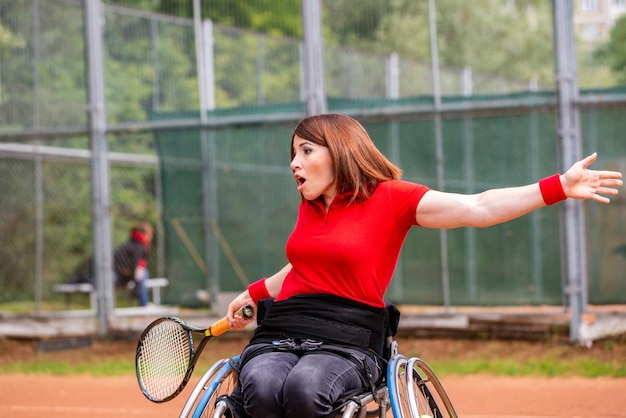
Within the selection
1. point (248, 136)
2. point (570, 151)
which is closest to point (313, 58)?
point (248, 136)

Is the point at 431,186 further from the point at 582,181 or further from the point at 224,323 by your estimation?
the point at 582,181

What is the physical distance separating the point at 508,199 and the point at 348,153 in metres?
0.62

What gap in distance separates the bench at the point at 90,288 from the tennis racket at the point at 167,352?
22.6 ft

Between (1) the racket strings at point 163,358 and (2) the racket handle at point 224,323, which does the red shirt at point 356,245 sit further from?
(1) the racket strings at point 163,358

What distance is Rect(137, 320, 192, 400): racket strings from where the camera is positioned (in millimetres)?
4027

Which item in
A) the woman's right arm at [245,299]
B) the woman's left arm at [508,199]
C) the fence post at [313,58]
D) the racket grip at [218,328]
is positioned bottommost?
the racket grip at [218,328]

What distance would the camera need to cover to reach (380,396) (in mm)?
3732

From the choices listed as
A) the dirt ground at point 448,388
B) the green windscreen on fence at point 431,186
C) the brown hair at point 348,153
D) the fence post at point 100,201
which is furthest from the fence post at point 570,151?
the brown hair at point 348,153

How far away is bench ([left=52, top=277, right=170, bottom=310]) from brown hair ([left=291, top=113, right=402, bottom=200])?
733cm

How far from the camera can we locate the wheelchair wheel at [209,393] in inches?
142

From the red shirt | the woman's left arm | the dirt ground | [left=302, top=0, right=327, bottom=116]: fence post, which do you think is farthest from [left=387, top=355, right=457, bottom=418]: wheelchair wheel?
[left=302, top=0, right=327, bottom=116]: fence post

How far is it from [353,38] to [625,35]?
278 centimetres

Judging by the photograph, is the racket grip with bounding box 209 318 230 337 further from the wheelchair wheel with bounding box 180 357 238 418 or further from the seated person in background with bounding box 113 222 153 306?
the seated person in background with bounding box 113 222 153 306

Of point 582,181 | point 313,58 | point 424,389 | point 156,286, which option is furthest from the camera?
point 156,286
